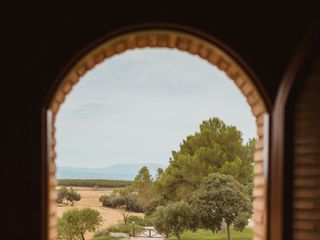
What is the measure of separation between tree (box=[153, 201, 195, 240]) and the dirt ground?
7214 millimetres

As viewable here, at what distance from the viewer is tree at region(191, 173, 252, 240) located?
17188 mm

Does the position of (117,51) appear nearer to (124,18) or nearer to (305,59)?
(124,18)

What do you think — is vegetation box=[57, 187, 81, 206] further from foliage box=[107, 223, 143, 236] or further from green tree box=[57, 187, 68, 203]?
foliage box=[107, 223, 143, 236]

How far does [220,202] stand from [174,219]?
215cm

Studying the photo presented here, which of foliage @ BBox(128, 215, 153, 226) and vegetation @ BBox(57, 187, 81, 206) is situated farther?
vegetation @ BBox(57, 187, 81, 206)

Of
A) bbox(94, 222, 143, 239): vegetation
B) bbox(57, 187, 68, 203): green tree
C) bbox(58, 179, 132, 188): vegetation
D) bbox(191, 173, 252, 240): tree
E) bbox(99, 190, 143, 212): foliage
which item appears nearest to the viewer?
bbox(191, 173, 252, 240): tree

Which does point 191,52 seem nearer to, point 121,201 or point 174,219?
point 174,219

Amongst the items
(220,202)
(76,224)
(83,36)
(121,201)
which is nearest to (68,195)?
(121,201)

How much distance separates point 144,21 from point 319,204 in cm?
127

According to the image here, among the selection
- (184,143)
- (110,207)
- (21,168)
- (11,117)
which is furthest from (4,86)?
(110,207)

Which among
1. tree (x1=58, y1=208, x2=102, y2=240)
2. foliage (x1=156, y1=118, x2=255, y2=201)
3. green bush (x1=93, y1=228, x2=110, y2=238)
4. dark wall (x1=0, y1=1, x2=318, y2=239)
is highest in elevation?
dark wall (x1=0, y1=1, x2=318, y2=239)

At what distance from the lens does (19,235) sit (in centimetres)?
235

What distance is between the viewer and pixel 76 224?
79.9 ft

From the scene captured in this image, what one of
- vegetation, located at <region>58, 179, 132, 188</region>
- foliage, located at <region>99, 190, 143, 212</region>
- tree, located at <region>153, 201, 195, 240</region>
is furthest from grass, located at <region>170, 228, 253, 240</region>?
vegetation, located at <region>58, 179, 132, 188</region>
